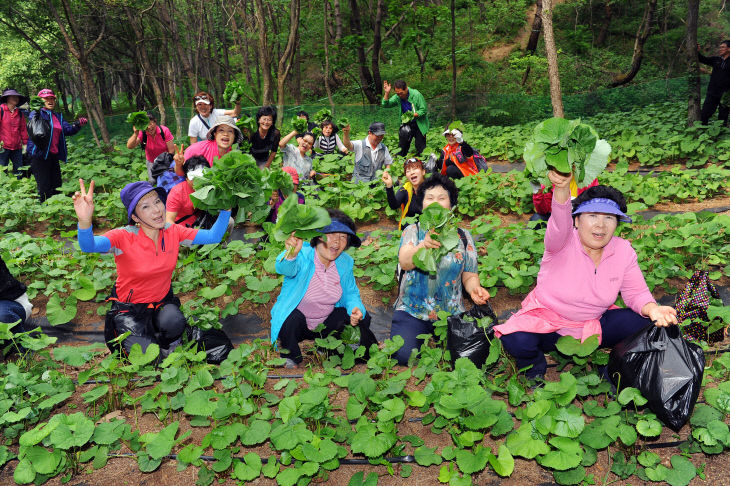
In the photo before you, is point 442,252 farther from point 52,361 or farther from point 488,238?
point 52,361

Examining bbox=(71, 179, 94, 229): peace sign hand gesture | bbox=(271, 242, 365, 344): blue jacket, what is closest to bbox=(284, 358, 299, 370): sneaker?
bbox=(271, 242, 365, 344): blue jacket

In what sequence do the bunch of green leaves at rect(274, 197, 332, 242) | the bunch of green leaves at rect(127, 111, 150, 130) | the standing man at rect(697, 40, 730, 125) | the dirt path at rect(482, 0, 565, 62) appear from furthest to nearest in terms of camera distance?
the dirt path at rect(482, 0, 565, 62) < the standing man at rect(697, 40, 730, 125) < the bunch of green leaves at rect(127, 111, 150, 130) < the bunch of green leaves at rect(274, 197, 332, 242)

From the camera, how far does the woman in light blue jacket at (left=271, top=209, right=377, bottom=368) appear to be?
133 inches

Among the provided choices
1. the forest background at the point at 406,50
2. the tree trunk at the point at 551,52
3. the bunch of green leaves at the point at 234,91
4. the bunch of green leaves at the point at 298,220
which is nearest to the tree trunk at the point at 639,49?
the forest background at the point at 406,50

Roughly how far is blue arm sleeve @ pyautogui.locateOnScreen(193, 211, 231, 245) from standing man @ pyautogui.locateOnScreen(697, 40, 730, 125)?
29.5 ft

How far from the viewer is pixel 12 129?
782 cm

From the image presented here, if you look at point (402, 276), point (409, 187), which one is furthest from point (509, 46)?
point (402, 276)

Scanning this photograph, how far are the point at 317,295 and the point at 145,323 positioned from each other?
124 cm

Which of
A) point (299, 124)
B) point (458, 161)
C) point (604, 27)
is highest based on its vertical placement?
point (604, 27)

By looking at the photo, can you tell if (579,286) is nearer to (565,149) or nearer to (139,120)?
(565,149)

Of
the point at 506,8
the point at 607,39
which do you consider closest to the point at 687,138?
the point at 506,8

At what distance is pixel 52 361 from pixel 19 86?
2596 centimetres

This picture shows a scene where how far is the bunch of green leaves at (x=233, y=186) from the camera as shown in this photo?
3.15 meters

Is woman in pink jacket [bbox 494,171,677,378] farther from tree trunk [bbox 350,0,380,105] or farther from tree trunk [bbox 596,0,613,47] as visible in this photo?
tree trunk [bbox 596,0,613,47]
